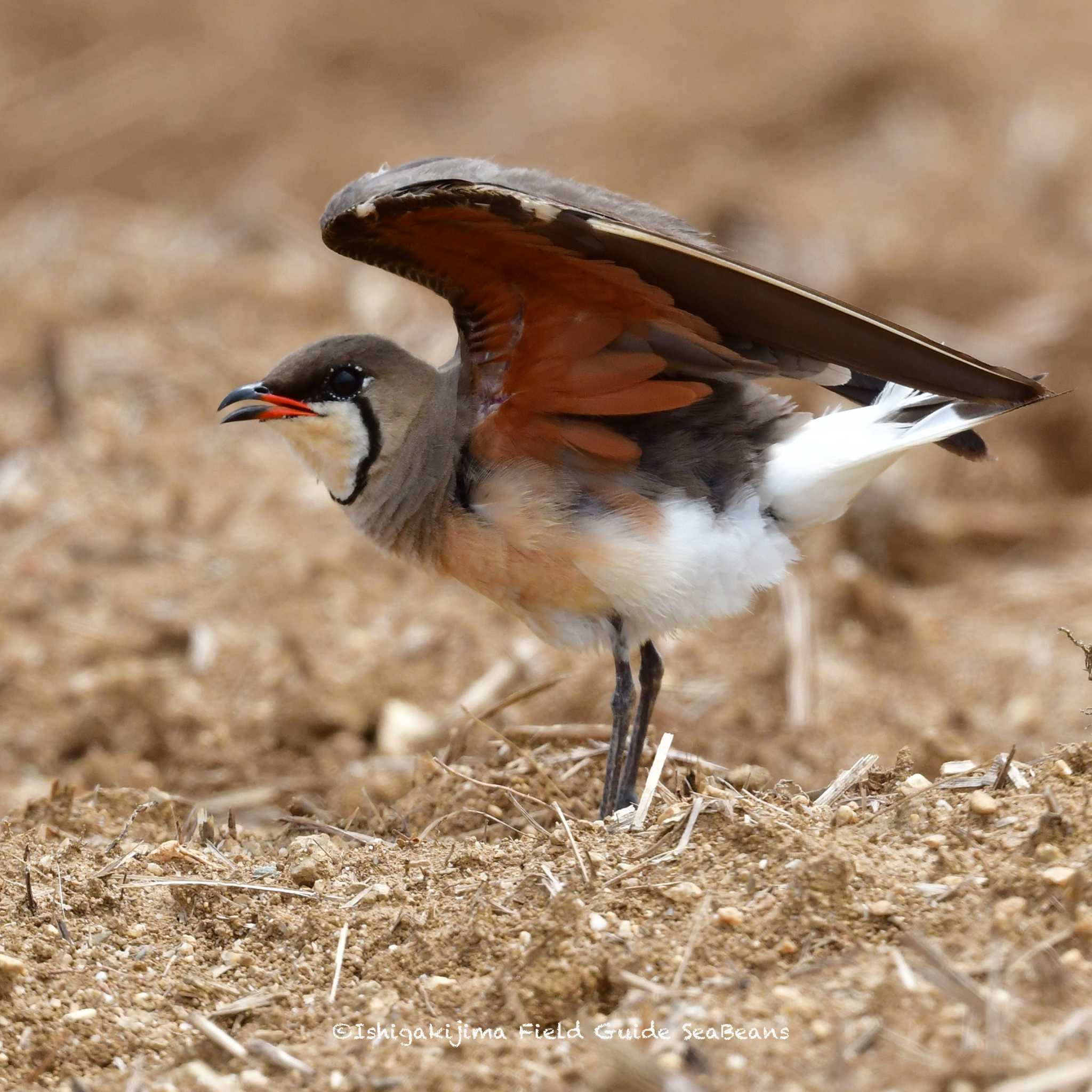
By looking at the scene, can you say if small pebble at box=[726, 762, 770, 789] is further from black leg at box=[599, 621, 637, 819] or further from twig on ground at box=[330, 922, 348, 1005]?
twig on ground at box=[330, 922, 348, 1005]

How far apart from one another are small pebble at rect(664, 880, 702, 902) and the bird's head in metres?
1.74

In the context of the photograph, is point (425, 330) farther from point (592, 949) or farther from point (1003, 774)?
point (592, 949)

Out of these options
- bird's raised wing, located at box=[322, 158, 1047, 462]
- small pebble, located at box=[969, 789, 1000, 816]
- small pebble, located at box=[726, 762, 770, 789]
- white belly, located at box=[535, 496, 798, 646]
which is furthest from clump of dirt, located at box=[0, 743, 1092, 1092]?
bird's raised wing, located at box=[322, 158, 1047, 462]

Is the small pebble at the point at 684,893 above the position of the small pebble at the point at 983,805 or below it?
below

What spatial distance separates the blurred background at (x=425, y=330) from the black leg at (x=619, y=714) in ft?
3.10

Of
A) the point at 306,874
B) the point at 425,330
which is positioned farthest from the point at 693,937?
the point at 425,330

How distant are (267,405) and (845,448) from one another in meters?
1.71

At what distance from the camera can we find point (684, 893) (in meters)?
3.28

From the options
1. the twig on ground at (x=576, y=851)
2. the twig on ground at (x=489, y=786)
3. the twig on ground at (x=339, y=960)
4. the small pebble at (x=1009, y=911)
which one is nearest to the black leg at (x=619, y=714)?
the twig on ground at (x=489, y=786)

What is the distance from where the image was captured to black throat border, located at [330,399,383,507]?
4500 mm

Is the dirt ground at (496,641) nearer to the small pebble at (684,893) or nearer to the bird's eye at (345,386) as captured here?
the small pebble at (684,893)

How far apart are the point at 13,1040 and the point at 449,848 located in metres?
1.14

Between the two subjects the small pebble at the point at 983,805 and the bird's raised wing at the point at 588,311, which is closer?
the small pebble at the point at 983,805

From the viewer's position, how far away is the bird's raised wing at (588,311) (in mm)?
3521
